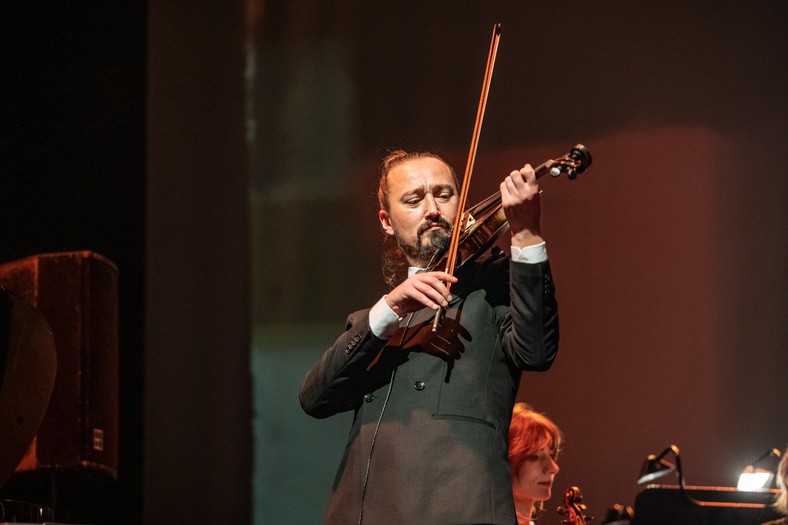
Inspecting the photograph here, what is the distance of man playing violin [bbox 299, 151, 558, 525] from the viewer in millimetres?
1972

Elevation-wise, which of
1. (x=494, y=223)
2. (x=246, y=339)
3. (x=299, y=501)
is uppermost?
(x=494, y=223)

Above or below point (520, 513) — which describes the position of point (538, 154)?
above

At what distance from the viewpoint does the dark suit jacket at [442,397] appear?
1984 millimetres

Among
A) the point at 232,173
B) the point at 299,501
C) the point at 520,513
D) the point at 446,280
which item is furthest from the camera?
the point at 232,173

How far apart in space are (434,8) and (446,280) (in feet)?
7.84

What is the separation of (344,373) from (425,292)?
0.31 metres

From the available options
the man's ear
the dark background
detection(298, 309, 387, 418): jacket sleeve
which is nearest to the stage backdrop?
the dark background

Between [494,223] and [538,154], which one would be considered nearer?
[494,223]

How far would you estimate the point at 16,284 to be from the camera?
3.45m

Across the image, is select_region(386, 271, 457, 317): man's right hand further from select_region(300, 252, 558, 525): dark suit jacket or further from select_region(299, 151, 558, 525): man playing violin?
select_region(300, 252, 558, 525): dark suit jacket

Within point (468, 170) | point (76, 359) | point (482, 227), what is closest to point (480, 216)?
point (482, 227)

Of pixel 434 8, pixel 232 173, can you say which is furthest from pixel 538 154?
pixel 232 173

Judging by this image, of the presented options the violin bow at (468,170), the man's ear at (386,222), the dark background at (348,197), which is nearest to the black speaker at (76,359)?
the dark background at (348,197)

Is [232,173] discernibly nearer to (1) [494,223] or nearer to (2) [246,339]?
(2) [246,339]
